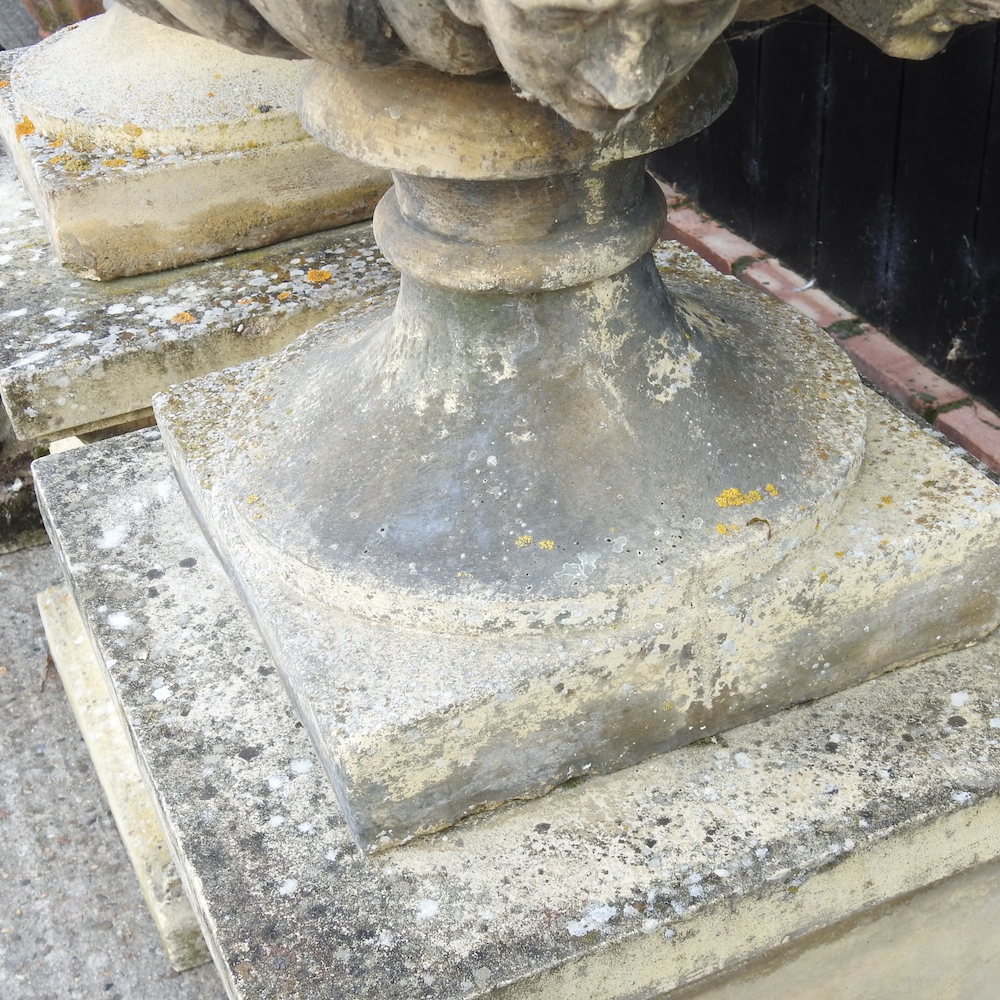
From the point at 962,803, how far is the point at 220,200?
149cm

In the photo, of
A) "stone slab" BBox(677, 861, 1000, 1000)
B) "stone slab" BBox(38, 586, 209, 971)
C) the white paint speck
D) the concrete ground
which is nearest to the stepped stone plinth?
the white paint speck

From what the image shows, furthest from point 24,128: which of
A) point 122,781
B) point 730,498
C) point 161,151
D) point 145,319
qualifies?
point 730,498

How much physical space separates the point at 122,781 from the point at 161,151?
1017 mm

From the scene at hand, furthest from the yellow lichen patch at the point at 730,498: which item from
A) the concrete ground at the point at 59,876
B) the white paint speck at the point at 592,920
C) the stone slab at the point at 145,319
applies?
the concrete ground at the point at 59,876

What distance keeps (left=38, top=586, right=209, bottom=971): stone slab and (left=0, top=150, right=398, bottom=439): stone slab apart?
0.37 m

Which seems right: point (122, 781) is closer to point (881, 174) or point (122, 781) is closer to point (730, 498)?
point (730, 498)

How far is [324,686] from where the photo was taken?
123 cm

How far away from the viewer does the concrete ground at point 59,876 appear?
1718 mm

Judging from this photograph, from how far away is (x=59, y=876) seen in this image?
1.86 metres

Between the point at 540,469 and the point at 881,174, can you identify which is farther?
the point at 881,174

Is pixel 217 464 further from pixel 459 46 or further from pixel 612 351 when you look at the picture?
pixel 459 46

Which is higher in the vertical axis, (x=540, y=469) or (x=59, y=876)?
(x=540, y=469)

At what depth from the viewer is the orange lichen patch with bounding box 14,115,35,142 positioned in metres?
2.11

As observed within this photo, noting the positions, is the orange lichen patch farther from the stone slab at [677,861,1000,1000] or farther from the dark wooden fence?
the stone slab at [677,861,1000,1000]
